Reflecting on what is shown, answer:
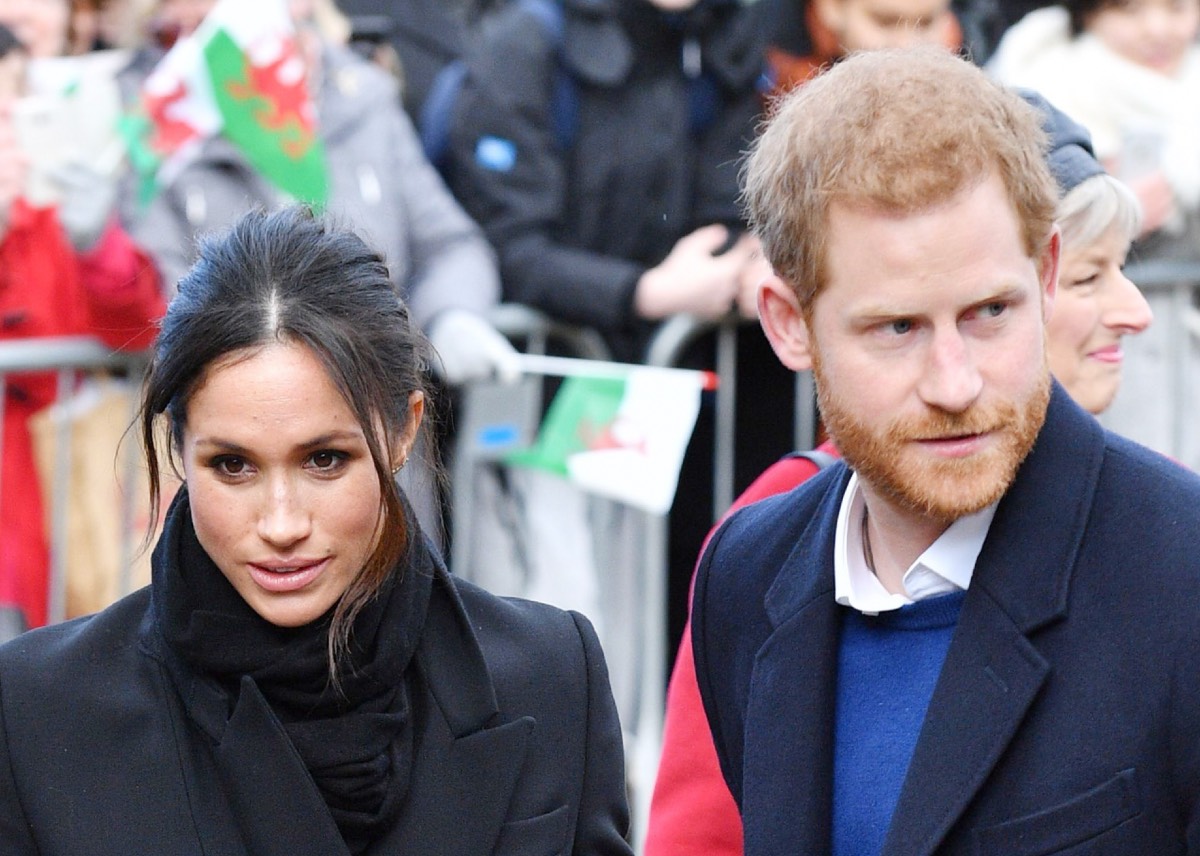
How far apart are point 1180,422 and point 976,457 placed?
3135 millimetres

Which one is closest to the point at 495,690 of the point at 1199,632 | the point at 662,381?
the point at 1199,632

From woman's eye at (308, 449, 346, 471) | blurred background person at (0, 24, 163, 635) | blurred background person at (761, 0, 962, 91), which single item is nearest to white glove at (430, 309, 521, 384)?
blurred background person at (0, 24, 163, 635)

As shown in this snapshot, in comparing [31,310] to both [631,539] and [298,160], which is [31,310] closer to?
[298,160]

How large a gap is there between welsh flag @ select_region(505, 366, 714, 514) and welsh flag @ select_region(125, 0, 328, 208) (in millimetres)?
921

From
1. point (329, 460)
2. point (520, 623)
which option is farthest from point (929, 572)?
point (329, 460)

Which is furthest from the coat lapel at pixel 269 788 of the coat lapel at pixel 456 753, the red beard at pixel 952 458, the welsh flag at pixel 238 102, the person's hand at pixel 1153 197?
the person's hand at pixel 1153 197

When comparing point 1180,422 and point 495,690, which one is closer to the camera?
point 495,690

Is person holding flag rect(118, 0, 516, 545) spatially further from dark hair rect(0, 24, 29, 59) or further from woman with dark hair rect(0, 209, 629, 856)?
woman with dark hair rect(0, 209, 629, 856)

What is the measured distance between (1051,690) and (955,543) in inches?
10.2

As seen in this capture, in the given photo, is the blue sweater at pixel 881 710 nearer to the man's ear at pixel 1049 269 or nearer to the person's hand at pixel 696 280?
the man's ear at pixel 1049 269

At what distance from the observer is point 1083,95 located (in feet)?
18.5

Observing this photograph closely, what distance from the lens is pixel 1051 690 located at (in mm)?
2357

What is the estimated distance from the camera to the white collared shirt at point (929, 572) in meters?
2.53

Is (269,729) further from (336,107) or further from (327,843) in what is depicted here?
(336,107)
